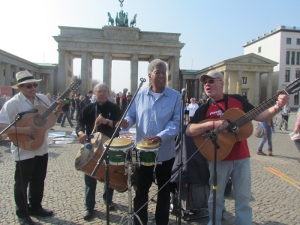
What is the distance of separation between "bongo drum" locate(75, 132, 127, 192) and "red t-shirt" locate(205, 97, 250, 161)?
140cm

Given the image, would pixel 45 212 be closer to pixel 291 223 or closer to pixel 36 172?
pixel 36 172

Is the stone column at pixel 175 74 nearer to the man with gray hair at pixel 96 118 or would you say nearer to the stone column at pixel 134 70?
the stone column at pixel 134 70

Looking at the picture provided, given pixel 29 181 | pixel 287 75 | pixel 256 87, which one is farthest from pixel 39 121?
pixel 287 75

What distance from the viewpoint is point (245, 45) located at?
3226 inches

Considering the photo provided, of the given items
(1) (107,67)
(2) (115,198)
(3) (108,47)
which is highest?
(3) (108,47)

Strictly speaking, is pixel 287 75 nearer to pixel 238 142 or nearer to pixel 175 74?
pixel 175 74

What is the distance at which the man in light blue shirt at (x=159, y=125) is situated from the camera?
3.24m

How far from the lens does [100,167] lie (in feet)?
10.9

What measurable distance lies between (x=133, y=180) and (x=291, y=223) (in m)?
2.63

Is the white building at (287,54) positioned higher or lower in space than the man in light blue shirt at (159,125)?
higher

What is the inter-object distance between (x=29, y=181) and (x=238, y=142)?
3444 millimetres

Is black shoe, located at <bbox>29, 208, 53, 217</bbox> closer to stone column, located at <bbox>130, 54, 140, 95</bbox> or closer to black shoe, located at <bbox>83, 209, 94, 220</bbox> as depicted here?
black shoe, located at <bbox>83, 209, 94, 220</bbox>

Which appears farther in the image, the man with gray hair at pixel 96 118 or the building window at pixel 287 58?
the building window at pixel 287 58

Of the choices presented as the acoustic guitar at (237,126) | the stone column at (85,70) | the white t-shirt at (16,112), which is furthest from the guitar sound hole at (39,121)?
the stone column at (85,70)
